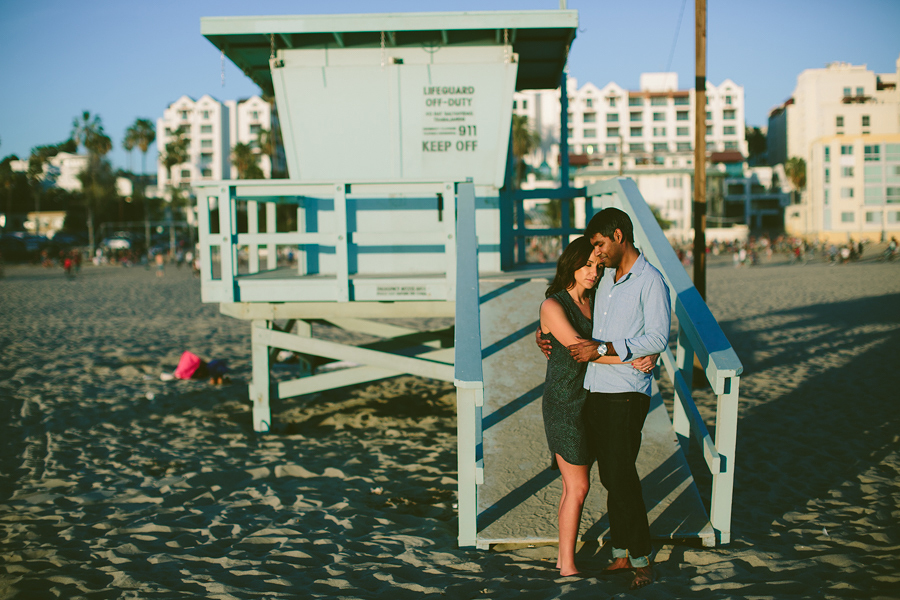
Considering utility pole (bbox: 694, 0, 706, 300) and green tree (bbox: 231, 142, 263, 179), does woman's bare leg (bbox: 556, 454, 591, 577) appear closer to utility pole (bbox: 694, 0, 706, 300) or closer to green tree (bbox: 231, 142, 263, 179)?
utility pole (bbox: 694, 0, 706, 300)

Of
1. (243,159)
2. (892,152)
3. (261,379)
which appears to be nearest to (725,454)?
(261,379)

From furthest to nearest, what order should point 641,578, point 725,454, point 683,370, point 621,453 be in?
point 683,370 → point 725,454 → point 641,578 → point 621,453

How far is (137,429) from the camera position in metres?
6.67

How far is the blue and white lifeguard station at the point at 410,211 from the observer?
4430mm

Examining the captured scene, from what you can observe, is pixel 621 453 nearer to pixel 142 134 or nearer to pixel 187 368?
pixel 187 368

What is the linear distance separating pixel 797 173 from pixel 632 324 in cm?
8038

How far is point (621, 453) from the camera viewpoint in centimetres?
296

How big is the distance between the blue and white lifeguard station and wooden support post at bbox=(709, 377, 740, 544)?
0.40 meters

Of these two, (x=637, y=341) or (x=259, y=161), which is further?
(x=259, y=161)

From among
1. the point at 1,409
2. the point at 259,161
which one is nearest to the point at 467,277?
the point at 1,409

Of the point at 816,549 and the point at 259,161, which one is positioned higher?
the point at 259,161

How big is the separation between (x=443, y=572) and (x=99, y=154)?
86643 mm

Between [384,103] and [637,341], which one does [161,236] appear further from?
[637,341]

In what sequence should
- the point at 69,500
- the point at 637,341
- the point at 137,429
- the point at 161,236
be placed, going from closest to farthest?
the point at 637,341, the point at 69,500, the point at 137,429, the point at 161,236
